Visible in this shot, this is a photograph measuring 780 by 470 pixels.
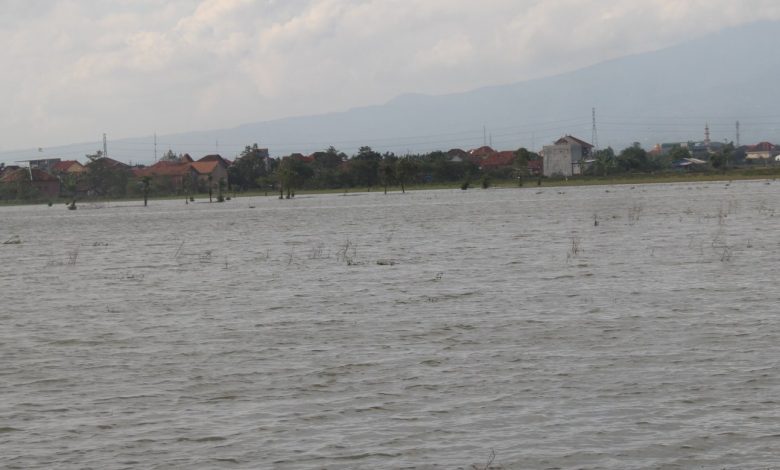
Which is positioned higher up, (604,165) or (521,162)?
(521,162)

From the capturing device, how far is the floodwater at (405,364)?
13289mm

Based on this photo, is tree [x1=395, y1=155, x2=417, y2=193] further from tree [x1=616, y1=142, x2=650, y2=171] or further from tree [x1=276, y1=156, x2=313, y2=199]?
tree [x1=616, y1=142, x2=650, y2=171]

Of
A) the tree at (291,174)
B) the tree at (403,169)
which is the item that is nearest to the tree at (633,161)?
the tree at (403,169)

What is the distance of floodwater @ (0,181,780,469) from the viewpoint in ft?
43.6

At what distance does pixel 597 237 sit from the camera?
48.0m

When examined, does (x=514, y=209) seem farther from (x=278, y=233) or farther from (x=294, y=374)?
(x=294, y=374)

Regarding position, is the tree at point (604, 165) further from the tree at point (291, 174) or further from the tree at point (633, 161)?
the tree at point (291, 174)

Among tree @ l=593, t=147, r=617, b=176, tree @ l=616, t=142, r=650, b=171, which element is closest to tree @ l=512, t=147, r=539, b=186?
tree @ l=593, t=147, r=617, b=176

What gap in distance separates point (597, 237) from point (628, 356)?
99.4 ft

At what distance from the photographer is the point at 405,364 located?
18.3m

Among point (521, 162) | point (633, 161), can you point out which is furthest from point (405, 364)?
point (633, 161)

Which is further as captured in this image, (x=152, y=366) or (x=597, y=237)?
(x=597, y=237)

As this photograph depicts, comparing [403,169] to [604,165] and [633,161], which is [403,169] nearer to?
[604,165]

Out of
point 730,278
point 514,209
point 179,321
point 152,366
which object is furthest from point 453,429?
point 514,209
